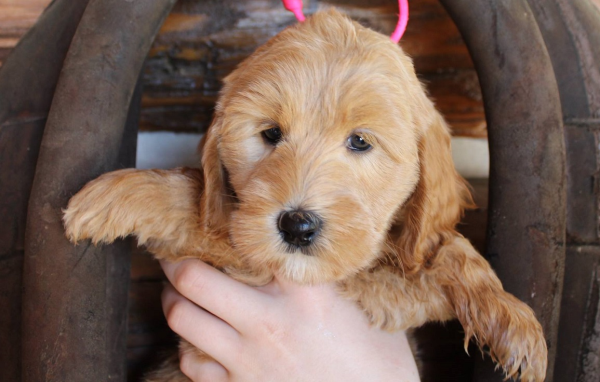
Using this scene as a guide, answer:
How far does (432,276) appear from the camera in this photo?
65.8 inches

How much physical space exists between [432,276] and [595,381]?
25.1 inches

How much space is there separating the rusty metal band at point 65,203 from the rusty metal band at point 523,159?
1.06 metres

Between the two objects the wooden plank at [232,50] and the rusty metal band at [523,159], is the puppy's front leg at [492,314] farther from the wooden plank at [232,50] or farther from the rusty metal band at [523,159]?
the wooden plank at [232,50]

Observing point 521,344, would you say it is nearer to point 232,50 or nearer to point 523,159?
point 523,159

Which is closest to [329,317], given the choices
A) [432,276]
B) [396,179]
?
[432,276]

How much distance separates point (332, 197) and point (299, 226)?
0.47ft

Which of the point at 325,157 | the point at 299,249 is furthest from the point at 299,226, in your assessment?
the point at 325,157

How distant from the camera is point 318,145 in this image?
4.81 ft

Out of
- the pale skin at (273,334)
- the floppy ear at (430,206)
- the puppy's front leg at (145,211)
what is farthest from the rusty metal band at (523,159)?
the puppy's front leg at (145,211)

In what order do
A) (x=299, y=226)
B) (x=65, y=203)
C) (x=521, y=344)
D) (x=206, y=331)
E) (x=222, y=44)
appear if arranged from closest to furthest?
(x=299, y=226)
(x=65, y=203)
(x=521, y=344)
(x=206, y=331)
(x=222, y=44)

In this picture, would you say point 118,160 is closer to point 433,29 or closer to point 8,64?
point 8,64

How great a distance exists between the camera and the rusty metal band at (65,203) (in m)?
1.40

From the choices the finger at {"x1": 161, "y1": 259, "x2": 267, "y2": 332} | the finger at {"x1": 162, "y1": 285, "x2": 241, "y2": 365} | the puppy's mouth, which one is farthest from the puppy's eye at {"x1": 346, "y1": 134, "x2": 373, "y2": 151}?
the finger at {"x1": 162, "y1": 285, "x2": 241, "y2": 365}

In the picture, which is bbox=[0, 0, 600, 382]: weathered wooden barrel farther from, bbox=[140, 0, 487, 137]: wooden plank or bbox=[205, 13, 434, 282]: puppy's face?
bbox=[140, 0, 487, 137]: wooden plank
